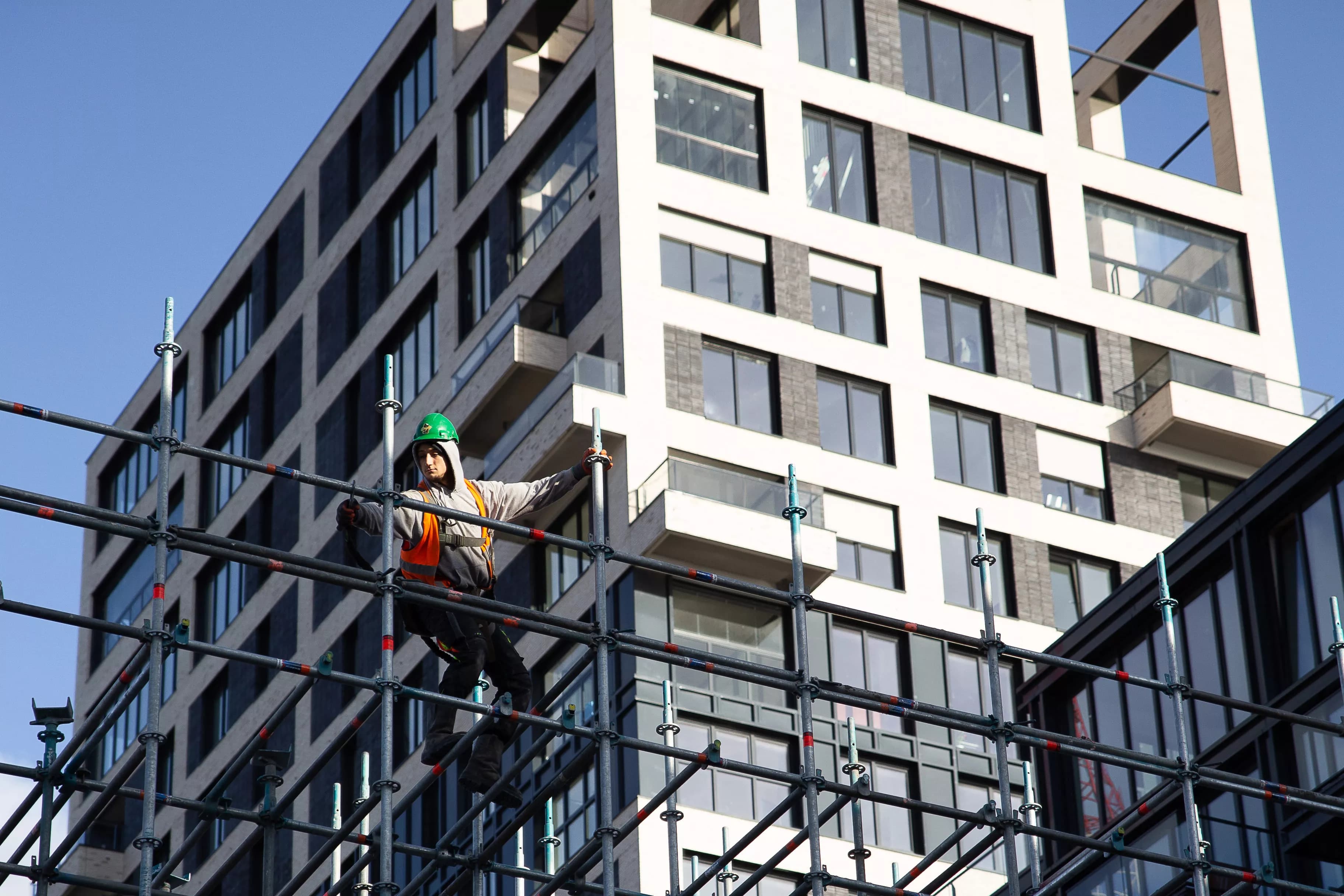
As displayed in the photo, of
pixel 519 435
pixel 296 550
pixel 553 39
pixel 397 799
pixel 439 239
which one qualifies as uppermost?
pixel 553 39

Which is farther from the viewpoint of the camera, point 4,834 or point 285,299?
point 285,299

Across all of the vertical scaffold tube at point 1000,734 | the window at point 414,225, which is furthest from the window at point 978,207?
the vertical scaffold tube at point 1000,734

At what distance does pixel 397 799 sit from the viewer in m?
42.3

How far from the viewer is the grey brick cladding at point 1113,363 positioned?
45938 millimetres

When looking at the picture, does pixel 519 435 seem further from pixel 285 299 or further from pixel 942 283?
pixel 285 299

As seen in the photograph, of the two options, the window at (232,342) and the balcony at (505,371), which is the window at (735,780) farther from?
the window at (232,342)

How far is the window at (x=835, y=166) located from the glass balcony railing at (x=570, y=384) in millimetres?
6055

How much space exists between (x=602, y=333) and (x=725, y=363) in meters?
2.23

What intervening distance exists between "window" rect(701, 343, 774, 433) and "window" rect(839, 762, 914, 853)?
6.16m

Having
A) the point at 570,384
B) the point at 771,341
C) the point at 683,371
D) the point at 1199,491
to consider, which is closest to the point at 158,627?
the point at 570,384

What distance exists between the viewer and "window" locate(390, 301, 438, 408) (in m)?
46.8

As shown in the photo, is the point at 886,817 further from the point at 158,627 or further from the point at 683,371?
the point at 158,627

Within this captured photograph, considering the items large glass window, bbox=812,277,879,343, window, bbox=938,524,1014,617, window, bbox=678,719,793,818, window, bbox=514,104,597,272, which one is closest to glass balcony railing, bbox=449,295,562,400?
window, bbox=514,104,597,272

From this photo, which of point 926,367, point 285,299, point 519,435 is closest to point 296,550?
point 285,299
